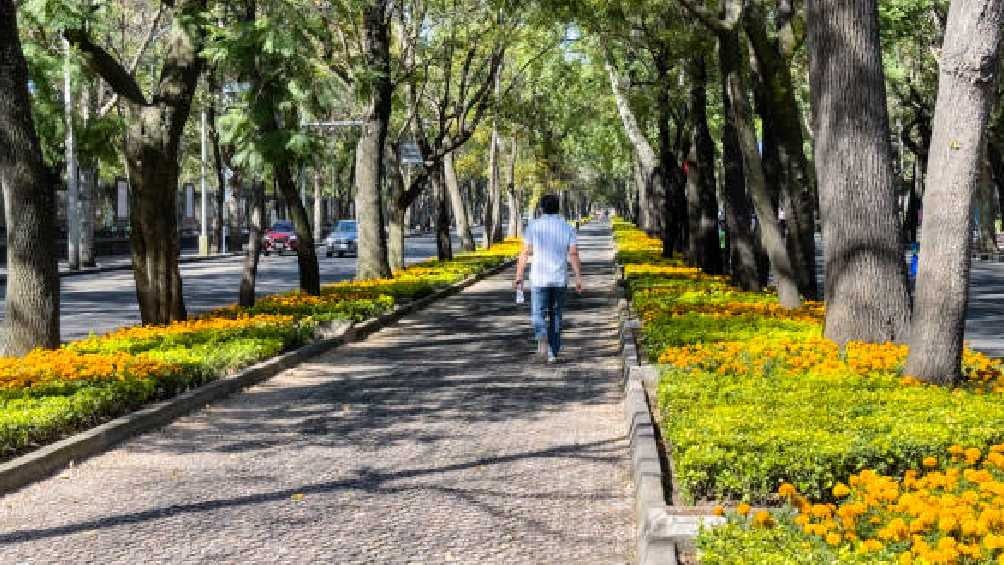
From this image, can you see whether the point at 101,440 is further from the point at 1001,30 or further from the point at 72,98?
the point at 72,98

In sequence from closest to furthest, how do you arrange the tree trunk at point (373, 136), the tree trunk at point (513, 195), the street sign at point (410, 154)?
the tree trunk at point (373, 136), the street sign at point (410, 154), the tree trunk at point (513, 195)

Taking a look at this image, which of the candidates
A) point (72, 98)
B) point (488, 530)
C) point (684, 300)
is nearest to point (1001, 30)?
point (488, 530)

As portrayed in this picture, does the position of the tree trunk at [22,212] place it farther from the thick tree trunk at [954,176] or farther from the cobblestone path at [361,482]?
the thick tree trunk at [954,176]

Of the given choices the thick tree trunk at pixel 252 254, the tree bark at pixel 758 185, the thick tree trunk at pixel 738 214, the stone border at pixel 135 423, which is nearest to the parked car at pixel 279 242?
the thick tree trunk at pixel 252 254

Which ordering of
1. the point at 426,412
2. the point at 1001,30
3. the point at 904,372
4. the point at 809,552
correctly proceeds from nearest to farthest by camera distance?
the point at 809,552
the point at 1001,30
the point at 904,372
the point at 426,412

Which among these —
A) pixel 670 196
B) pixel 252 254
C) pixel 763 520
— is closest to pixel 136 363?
pixel 763 520

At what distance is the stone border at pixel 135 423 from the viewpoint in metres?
7.29

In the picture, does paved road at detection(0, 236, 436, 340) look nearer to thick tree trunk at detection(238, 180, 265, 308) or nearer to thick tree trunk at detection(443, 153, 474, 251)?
thick tree trunk at detection(238, 180, 265, 308)

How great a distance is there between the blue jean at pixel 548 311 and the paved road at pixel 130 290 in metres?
7.26

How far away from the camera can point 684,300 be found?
54.1 feet

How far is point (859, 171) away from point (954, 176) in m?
2.43

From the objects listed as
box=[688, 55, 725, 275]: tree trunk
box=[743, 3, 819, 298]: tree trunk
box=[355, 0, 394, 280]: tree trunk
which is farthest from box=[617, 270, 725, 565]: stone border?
box=[688, 55, 725, 275]: tree trunk

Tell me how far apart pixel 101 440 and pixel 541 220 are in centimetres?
587

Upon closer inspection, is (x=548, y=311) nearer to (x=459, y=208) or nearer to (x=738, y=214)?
(x=738, y=214)
